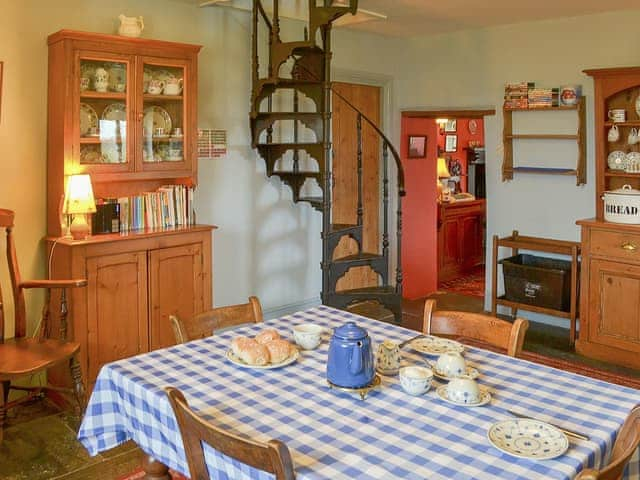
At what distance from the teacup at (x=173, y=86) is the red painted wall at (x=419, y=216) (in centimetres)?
273

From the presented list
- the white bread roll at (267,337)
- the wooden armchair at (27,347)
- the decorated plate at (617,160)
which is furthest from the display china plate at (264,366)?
the decorated plate at (617,160)

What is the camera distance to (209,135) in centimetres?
468

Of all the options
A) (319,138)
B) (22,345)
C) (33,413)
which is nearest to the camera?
(22,345)

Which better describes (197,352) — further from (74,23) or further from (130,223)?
(74,23)

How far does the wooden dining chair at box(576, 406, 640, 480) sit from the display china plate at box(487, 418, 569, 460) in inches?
4.5

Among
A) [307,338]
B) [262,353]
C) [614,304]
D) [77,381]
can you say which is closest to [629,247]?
[614,304]

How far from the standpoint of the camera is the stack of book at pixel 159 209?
158 inches

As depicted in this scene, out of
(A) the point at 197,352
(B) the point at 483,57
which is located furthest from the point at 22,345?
(B) the point at 483,57

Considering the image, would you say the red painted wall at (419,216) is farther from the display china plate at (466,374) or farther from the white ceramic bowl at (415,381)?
the white ceramic bowl at (415,381)

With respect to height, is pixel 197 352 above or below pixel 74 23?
below

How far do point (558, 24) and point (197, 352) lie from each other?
4.22m

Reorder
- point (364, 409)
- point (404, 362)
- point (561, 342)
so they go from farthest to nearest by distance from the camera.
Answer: point (561, 342), point (404, 362), point (364, 409)

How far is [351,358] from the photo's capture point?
185 centimetres

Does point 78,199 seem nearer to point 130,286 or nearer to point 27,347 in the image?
point 130,286
